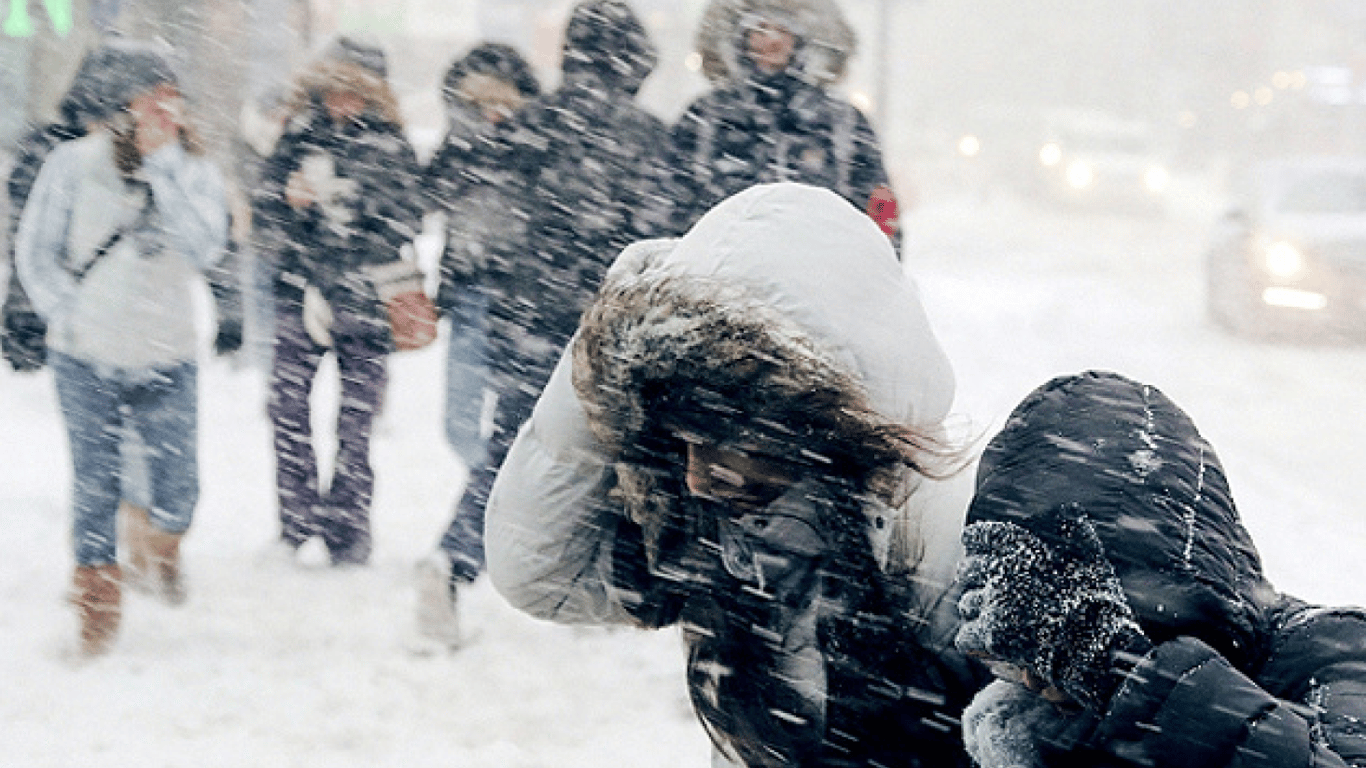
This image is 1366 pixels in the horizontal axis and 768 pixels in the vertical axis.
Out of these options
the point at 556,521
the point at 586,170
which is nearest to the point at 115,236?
the point at 586,170

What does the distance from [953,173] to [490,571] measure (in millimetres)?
34959

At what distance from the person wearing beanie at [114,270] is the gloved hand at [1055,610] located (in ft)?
11.3

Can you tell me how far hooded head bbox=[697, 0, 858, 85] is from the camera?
4.07 meters

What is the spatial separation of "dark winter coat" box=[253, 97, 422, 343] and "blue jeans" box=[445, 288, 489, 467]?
0.31 m

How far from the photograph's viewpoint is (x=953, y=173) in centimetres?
3556

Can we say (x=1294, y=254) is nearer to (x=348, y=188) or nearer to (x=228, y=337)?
(x=348, y=188)

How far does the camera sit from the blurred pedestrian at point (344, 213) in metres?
4.76

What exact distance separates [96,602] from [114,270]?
1025mm

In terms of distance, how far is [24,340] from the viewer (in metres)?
4.11

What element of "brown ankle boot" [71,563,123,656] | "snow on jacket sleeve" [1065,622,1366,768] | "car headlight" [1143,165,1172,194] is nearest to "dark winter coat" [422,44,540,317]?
"brown ankle boot" [71,563,123,656]

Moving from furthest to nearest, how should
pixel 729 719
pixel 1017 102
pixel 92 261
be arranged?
pixel 1017 102 < pixel 92 261 < pixel 729 719

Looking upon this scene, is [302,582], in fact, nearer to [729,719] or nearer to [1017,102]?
[729,719]

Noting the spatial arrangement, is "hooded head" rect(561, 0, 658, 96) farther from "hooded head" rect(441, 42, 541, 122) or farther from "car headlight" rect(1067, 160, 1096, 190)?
"car headlight" rect(1067, 160, 1096, 190)

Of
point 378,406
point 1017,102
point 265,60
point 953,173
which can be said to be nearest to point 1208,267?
point 265,60
